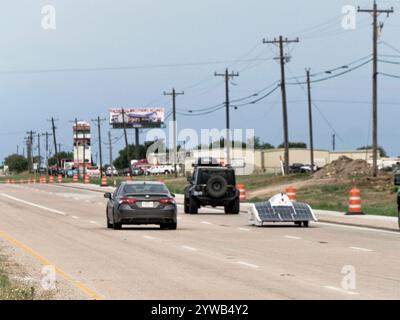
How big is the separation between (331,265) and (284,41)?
2307 inches

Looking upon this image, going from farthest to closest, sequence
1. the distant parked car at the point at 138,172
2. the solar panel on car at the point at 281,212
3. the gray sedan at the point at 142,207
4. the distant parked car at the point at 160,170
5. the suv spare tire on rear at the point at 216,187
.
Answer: the distant parked car at the point at 138,172 < the distant parked car at the point at 160,170 < the suv spare tire on rear at the point at 216,187 < the solar panel on car at the point at 281,212 < the gray sedan at the point at 142,207

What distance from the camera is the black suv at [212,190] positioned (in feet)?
146

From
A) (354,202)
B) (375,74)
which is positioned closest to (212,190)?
(354,202)

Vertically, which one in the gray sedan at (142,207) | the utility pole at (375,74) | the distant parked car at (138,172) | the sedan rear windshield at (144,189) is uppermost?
the utility pole at (375,74)

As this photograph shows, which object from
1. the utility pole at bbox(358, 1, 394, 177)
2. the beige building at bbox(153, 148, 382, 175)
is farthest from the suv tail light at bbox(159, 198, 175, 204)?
→ the beige building at bbox(153, 148, 382, 175)

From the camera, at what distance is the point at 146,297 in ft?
48.0

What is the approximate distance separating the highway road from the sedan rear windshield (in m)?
1.17

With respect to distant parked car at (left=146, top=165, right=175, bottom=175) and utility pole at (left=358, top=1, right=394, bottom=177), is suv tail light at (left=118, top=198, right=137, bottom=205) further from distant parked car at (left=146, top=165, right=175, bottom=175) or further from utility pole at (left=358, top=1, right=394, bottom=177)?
distant parked car at (left=146, top=165, right=175, bottom=175)

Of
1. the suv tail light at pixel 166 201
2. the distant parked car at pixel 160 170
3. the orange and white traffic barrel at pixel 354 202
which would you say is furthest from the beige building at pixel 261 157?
the suv tail light at pixel 166 201

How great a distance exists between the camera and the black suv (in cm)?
4441

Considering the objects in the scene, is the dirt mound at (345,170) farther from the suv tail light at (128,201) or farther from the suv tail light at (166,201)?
the suv tail light at (128,201)

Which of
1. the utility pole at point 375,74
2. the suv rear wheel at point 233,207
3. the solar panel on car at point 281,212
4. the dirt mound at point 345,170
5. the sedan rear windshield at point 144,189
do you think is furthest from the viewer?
the dirt mound at point 345,170

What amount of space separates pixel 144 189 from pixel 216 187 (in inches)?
473
